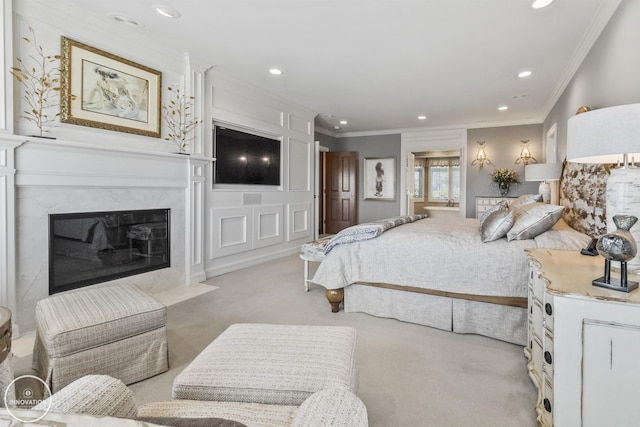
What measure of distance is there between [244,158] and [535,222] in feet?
11.2

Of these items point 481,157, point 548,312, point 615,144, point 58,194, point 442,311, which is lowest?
point 442,311

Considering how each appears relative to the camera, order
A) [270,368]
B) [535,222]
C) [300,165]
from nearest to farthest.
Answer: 1. [270,368]
2. [535,222]
3. [300,165]

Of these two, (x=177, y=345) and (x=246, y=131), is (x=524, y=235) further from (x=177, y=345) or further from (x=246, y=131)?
(x=246, y=131)

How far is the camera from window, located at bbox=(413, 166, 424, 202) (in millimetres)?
9078

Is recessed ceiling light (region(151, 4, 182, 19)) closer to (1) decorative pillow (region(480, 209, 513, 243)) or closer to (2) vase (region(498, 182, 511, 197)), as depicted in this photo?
(1) decorative pillow (region(480, 209, 513, 243))

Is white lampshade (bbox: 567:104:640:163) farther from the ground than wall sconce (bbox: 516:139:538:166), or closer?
closer

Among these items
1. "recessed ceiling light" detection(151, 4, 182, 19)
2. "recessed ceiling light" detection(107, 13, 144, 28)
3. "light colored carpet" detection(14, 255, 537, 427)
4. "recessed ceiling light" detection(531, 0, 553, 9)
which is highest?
"recessed ceiling light" detection(107, 13, 144, 28)

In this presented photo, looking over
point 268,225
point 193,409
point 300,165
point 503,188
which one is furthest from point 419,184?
point 193,409

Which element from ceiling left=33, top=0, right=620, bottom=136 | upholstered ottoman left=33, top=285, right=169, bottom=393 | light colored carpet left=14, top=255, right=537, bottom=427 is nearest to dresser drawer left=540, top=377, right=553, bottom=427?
light colored carpet left=14, top=255, right=537, bottom=427

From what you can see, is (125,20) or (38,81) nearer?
(38,81)

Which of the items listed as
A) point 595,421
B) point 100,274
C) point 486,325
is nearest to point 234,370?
point 595,421

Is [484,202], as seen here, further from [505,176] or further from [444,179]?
[444,179]

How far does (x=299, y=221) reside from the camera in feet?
18.6

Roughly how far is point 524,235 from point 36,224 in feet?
11.6
